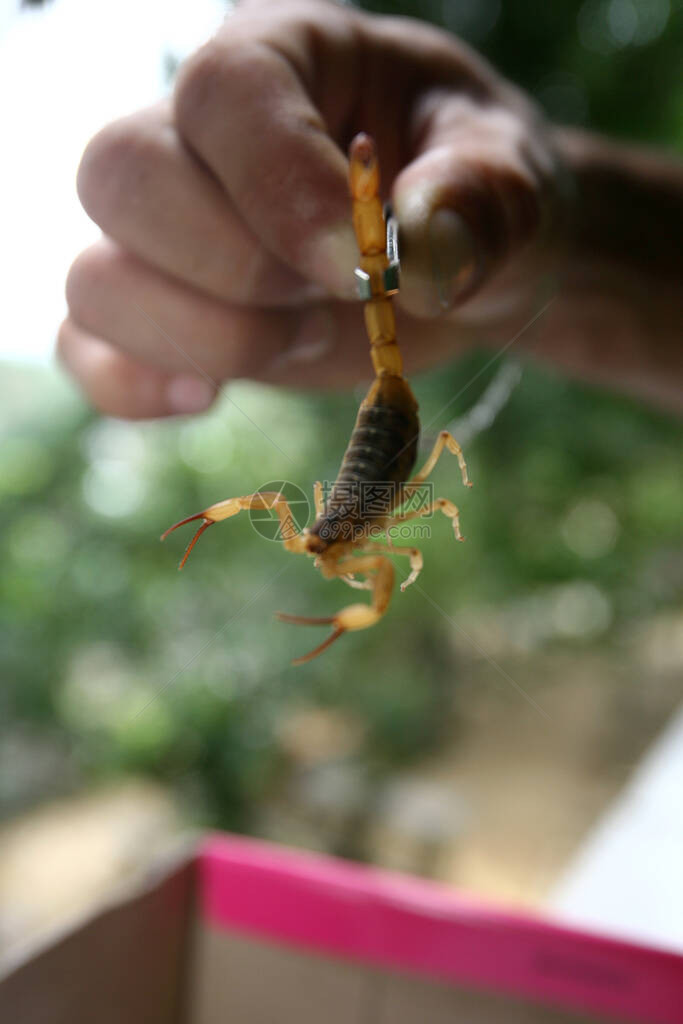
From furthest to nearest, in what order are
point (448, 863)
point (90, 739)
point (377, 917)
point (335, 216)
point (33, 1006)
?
point (448, 863)
point (90, 739)
point (377, 917)
point (33, 1006)
point (335, 216)

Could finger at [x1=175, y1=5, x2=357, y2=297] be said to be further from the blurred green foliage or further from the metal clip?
the blurred green foliage

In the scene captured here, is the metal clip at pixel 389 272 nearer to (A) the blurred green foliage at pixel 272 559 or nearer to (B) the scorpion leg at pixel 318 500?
(B) the scorpion leg at pixel 318 500

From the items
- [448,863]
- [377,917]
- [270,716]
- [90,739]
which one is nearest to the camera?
[377,917]

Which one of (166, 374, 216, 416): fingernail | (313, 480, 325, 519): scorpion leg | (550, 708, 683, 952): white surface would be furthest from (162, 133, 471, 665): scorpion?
(550, 708, 683, 952): white surface

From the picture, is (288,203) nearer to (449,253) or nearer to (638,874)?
(449,253)

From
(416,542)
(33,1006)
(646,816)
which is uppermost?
(416,542)

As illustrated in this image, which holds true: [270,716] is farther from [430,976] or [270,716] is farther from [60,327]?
[60,327]

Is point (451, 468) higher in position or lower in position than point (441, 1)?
lower

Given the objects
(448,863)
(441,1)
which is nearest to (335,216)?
(441,1)
